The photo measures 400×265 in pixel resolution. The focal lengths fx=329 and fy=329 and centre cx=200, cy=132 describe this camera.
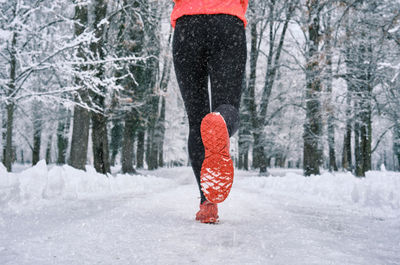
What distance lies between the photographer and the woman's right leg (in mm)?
2498

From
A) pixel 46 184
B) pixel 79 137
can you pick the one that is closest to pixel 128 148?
pixel 79 137

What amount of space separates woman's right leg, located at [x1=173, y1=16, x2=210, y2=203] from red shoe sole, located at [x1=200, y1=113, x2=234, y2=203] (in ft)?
1.54

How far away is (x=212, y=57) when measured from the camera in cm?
254

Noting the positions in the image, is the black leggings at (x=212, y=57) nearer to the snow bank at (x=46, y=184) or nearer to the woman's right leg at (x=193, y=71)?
the woman's right leg at (x=193, y=71)

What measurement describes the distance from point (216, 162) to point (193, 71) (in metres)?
0.89

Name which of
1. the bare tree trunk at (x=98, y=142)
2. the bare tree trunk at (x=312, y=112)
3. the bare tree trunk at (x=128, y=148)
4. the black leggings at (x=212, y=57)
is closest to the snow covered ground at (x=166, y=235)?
the black leggings at (x=212, y=57)

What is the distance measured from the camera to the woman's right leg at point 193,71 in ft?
8.20

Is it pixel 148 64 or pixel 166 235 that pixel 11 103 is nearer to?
pixel 148 64

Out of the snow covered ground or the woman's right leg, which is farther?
the woman's right leg

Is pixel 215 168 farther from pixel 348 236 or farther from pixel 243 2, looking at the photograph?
pixel 243 2

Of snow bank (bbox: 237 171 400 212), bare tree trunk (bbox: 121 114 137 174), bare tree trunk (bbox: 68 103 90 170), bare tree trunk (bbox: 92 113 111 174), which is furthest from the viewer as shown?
bare tree trunk (bbox: 121 114 137 174)

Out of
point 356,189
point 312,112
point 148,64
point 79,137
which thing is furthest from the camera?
point 312,112

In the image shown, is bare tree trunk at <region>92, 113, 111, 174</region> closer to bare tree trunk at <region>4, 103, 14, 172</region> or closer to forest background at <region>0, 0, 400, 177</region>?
forest background at <region>0, 0, 400, 177</region>

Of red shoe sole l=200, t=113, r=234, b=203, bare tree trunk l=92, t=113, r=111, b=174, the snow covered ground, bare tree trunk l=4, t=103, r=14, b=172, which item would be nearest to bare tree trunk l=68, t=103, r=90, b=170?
bare tree trunk l=4, t=103, r=14, b=172
